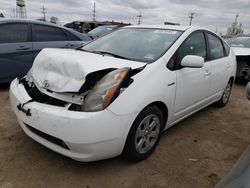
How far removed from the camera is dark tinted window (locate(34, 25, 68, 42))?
5.37 metres

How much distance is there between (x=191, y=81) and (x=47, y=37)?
140 inches

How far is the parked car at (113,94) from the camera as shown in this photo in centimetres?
226

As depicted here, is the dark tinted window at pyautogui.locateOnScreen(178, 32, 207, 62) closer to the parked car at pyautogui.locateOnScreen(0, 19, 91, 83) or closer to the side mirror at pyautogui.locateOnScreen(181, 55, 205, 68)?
the side mirror at pyautogui.locateOnScreen(181, 55, 205, 68)

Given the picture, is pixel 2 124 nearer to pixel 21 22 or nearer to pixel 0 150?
pixel 0 150

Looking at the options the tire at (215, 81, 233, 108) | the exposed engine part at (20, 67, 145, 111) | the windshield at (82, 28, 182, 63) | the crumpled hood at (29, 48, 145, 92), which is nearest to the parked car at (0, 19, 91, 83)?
the windshield at (82, 28, 182, 63)

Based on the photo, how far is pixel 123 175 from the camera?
8.46 ft

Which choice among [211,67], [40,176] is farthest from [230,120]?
[40,176]

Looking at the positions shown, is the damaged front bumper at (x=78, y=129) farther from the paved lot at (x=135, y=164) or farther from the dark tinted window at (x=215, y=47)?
the dark tinted window at (x=215, y=47)

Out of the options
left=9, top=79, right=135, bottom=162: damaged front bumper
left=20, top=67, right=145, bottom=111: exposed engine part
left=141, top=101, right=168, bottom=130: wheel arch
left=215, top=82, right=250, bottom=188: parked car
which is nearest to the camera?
left=215, top=82, right=250, bottom=188: parked car

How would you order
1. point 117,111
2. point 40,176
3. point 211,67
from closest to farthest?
point 117,111 → point 40,176 → point 211,67

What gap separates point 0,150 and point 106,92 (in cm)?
150

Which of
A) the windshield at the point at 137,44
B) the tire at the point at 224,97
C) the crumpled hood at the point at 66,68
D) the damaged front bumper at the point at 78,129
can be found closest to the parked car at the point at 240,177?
the damaged front bumper at the point at 78,129

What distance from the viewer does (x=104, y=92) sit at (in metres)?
2.31

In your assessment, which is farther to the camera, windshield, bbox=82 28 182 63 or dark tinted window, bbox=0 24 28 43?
dark tinted window, bbox=0 24 28 43
